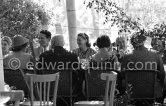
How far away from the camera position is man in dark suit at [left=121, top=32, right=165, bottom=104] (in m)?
5.54

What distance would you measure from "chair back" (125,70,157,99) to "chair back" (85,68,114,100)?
332 millimetres

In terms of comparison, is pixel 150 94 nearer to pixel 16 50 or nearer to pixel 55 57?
pixel 55 57

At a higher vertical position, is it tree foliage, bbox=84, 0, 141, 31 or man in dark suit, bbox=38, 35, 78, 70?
tree foliage, bbox=84, 0, 141, 31

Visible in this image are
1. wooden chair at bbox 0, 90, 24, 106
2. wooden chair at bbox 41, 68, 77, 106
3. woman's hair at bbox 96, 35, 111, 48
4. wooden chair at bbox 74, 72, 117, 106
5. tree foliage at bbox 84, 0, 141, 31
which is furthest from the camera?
tree foliage at bbox 84, 0, 141, 31

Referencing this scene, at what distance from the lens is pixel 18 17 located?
33.9 ft

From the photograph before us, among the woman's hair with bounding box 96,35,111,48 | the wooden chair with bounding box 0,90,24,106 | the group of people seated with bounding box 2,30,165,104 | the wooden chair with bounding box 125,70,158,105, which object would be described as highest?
the woman's hair with bounding box 96,35,111,48

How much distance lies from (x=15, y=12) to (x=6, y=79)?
5322 millimetres

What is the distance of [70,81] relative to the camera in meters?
5.20

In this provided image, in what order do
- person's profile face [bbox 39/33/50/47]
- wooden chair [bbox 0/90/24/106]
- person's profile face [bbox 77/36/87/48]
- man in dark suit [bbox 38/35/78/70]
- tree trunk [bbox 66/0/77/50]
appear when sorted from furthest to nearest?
tree trunk [bbox 66/0/77/50]
person's profile face [bbox 39/33/50/47]
person's profile face [bbox 77/36/87/48]
man in dark suit [bbox 38/35/78/70]
wooden chair [bbox 0/90/24/106]

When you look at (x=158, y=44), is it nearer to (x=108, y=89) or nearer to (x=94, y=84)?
(x=94, y=84)

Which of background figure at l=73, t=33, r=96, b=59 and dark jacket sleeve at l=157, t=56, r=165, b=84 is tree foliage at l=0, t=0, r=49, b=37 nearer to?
background figure at l=73, t=33, r=96, b=59

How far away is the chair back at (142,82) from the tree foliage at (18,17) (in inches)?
214

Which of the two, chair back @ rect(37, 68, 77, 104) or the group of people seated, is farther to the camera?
the group of people seated

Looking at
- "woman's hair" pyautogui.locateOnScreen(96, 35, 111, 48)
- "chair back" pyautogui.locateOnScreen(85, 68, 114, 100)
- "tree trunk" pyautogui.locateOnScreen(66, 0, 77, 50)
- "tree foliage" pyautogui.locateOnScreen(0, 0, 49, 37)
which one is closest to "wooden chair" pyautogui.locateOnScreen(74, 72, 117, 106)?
"chair back" pyautogui.locateOnScreen(85, 68, 114, 100)
